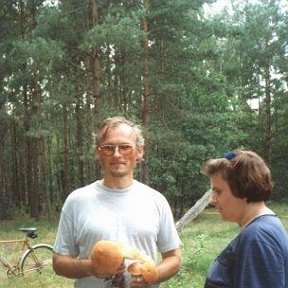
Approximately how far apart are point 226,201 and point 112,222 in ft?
2.58

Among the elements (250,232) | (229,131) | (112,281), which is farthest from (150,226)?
(229,131)

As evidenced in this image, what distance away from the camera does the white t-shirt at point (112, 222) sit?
117 inches

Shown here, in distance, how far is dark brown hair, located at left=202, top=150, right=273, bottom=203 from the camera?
239cm

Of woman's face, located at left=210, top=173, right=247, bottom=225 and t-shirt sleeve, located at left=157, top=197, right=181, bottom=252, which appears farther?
t-shirt sleeve, located at left=157, top=197, right=181, bottom=252

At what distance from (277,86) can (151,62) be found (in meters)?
15.3

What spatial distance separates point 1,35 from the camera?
21.6 metres

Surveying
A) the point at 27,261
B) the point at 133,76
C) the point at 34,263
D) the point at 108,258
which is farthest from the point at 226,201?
the point at 133,76

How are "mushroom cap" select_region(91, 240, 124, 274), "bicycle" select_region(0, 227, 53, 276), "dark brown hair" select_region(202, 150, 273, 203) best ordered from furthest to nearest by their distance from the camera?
"bicycle" select_region(0, 227, 53, 276) → "mushroom cap" select_region(91, 240, 124, 274) → "dark brown hair" select_region(202, 150, 273, 203)

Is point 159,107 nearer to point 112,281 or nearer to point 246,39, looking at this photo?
point 246,39

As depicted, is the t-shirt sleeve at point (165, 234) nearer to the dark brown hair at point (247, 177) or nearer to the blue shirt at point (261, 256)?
the dark brown hair at point (247, 177)

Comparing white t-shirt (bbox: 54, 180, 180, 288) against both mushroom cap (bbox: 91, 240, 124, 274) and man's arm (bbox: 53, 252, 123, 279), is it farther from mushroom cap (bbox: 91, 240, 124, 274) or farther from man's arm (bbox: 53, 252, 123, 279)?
mushroom cap (bbox: 91, 240, 124, 274)

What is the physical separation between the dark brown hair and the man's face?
761 mm

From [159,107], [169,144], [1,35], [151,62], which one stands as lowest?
[169,144]

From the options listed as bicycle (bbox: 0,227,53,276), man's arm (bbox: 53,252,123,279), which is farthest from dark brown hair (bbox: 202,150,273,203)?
bicycle (bbox: 0,227,53,276)
